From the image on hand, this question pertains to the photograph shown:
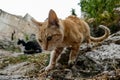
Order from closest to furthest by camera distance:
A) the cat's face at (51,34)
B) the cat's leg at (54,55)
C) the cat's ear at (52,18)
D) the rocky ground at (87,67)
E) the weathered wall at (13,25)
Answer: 1. the rocky ground at (87,67)
2. the cat's ear at (52,18)
3. the cat's face at (51,34)
4. the cat's leg at (54,55)
5. the weathered wall at (13,25)

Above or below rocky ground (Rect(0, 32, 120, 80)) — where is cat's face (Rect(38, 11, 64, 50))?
above

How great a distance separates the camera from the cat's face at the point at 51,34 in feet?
22.2

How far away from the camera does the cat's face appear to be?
677 cm

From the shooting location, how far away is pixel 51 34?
22.4 feet

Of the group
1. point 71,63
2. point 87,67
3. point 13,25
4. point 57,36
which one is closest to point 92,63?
point 87,67

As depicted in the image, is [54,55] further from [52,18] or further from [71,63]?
[52,18]

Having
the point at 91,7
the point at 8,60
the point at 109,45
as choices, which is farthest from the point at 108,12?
the point at 109,45

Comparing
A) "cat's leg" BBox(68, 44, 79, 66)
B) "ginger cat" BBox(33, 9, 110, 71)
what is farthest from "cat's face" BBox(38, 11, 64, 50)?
"cat's leg" BBox(68, 44, 79, 66)

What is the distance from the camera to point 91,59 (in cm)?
694

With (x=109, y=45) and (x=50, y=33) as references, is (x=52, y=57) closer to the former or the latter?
(x=50, y=33)

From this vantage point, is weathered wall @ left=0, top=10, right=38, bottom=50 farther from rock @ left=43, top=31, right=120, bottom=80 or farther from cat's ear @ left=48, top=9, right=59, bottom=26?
cat's ear @ left=48, top=9, right=59, bottom=26

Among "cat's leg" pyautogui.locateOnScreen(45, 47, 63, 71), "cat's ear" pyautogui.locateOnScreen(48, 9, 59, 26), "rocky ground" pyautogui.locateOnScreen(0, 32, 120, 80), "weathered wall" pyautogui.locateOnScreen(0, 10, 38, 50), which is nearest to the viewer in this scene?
"rocky ground" pyautogui.locateOnScreen(0, 32, 120, 80)

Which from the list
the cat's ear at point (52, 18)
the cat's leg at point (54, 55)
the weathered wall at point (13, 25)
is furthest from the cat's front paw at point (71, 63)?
the weathered wall at point (13, 25)

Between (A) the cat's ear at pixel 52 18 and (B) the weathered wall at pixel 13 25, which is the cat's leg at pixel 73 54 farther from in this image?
(B) the weathered wall at pixel 13 25
